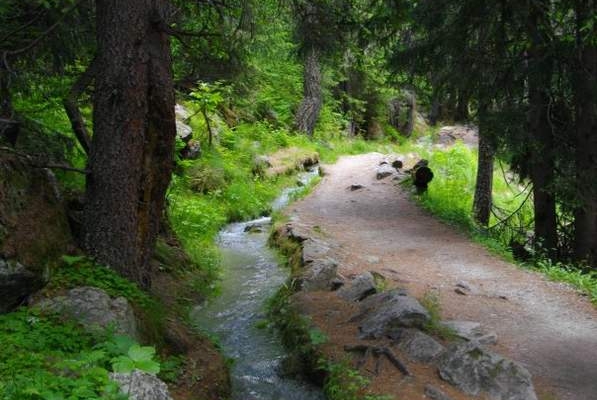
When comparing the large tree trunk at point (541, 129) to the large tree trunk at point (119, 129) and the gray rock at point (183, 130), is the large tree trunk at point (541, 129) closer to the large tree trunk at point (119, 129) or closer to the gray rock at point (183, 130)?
the large tree trunk at point (119, 129)

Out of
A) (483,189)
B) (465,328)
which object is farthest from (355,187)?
(465,328)

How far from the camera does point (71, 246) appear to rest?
5.67 meters

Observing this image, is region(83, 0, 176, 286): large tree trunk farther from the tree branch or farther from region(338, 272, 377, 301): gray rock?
region(338, 272, 377, 301): gray rock

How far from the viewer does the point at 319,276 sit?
8.55m

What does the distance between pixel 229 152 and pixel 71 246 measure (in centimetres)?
1192

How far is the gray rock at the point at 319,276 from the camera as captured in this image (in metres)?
8.34

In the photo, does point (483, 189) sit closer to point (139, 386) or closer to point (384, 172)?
point (384, 172)

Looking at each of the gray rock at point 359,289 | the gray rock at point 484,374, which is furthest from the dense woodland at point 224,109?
the gray rock at point 484,374

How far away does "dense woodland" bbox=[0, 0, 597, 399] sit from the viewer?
5766mm

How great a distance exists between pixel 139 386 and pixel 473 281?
261 inches

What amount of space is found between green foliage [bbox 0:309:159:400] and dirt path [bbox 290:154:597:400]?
13.8 feet

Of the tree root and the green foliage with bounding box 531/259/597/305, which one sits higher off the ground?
the tree root

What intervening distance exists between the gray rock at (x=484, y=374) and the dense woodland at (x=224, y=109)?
330 centimetres

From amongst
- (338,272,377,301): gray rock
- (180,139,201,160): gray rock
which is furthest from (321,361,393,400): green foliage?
(180,139,201,160): gray rock
